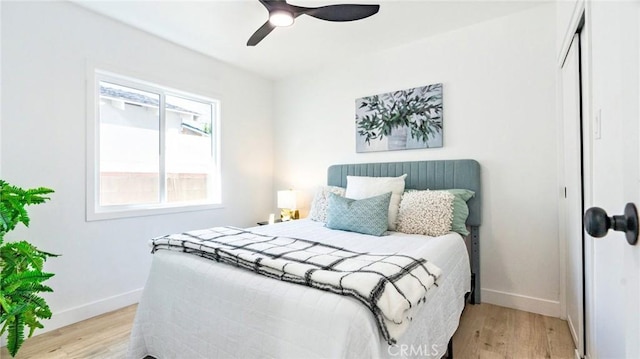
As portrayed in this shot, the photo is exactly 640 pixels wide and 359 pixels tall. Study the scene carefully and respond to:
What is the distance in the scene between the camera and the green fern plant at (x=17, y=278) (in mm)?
1460

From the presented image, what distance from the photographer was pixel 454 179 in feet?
8.73

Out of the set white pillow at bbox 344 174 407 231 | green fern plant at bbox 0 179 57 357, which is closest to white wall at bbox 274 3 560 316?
white pillow at bbox 344 174 407 231

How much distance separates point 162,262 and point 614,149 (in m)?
2.11

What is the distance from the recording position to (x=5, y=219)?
59.4 inches

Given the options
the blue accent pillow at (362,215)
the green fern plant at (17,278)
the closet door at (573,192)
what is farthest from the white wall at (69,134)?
the closet door at (573,192)

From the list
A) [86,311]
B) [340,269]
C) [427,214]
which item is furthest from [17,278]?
[427,214]

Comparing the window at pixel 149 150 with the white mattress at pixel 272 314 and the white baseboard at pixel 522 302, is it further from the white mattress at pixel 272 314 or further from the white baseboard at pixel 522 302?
the white baseboard at pixel 522 302

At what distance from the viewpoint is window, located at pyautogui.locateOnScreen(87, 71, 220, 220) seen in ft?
8.55

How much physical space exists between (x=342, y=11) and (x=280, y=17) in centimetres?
42

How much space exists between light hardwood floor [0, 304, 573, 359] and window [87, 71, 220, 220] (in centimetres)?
89

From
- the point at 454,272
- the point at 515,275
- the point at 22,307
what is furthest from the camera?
the point at 515,275

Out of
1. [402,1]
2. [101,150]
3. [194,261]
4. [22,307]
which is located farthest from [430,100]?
[22,307]

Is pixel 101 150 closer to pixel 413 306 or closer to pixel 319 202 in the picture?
pixel 319 202

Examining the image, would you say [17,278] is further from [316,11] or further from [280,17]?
[316,11]
